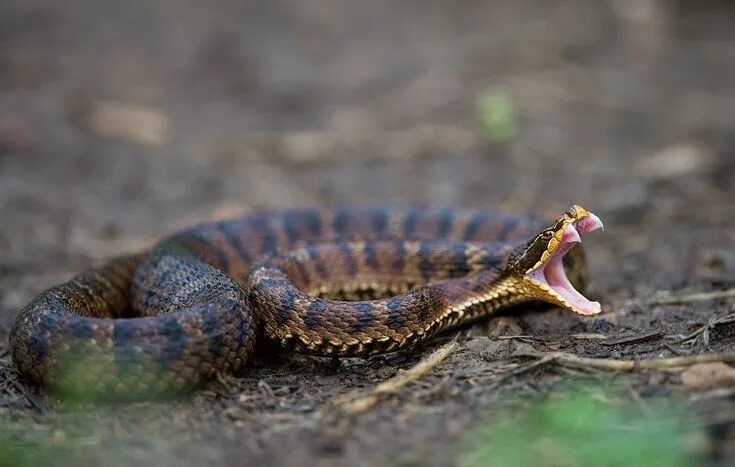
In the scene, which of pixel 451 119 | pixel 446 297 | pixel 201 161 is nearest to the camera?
pixel 446 297

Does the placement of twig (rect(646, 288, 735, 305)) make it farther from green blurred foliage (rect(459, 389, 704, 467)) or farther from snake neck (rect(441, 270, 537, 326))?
green blurred foliage (rect(459, 389, 704, 467))

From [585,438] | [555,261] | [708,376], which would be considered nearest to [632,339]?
[555,261]

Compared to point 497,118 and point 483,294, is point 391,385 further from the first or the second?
point 497,118

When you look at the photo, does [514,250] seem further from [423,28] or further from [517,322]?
[423,28]

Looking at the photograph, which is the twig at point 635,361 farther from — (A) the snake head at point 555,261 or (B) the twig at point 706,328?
(A) the snake head at point 555,261

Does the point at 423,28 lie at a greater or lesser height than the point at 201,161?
greater

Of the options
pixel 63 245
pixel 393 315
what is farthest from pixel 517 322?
pixel 63 245
